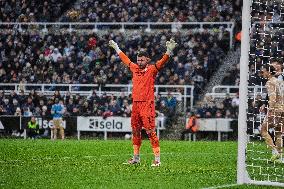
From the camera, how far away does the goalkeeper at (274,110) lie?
19297 millimetres

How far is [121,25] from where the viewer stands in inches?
1811

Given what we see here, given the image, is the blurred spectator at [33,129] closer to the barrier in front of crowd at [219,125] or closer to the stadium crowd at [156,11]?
the barrier in front of crowd at [219,125]

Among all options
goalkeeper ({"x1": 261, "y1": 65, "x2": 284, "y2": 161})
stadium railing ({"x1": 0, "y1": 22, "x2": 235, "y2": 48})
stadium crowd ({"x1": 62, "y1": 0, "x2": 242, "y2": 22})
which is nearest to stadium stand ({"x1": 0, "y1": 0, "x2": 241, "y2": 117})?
stadium crowd ({"x1": 62, "y1": 0, "x2": 242, "y2": 22})

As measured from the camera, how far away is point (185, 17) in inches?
1788

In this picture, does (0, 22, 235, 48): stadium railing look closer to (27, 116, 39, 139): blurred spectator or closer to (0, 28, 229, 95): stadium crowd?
(0, 28, 229, 95): stadium crowd

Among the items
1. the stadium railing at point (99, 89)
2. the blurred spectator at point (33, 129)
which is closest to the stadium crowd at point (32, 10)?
the stadium railing at point (99, 89)

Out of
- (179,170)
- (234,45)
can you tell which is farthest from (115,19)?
(179,170)

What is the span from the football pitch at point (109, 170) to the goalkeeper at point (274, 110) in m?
1.07

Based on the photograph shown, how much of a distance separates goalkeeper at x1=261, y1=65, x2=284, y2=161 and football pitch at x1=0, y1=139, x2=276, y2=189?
1.07 meters

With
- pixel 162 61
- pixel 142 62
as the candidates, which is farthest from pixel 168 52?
pixel 142 62

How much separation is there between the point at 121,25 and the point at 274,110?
27117mm

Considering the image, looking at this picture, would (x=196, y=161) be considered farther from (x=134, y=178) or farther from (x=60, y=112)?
(x=60, y=112)

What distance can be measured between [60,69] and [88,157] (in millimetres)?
22945

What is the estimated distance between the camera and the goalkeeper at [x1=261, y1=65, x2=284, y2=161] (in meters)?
19.3
